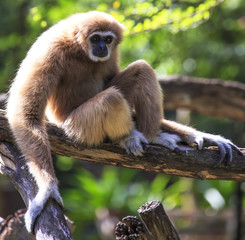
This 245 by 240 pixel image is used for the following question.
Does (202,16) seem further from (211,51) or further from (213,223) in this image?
(213,223)

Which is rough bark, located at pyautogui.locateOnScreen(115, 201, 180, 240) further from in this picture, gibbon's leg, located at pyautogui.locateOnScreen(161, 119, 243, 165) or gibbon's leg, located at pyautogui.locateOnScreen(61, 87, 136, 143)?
gibbon's leg, located at pyautogui.locateOnScreen(161, 119, 243, 165)

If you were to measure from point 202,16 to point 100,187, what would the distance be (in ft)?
22.3

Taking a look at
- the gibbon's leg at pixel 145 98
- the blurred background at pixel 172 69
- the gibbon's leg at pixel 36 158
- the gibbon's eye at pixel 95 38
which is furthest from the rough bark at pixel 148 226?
the blurred background at pixel 172 69

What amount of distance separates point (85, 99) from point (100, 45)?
0.79 meters

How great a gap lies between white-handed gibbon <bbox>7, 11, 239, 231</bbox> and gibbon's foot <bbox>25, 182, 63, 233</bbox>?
3 cm

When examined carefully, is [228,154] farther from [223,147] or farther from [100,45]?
Result: [100,45]

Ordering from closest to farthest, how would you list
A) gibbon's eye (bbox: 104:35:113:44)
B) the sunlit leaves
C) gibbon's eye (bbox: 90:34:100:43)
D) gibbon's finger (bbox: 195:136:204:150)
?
gibbon's finger (bbox: 195:136:204:150)
gibbon's eye (bbox: 90:34:100:43)
gibbon's eye (bbox: 104:35:113:44)
the sunlit leaves

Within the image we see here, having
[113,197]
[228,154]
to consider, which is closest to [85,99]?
[228,154]

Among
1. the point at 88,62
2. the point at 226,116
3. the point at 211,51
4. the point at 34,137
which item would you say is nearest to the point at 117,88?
the point at 88,62

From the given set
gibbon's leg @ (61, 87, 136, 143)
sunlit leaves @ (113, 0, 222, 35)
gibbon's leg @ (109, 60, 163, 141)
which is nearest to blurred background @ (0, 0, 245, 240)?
sunlit leaves @ (113, 0, 222, 35)

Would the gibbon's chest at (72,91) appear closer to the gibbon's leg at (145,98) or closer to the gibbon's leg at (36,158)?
the gibbon's leg at (145,98)

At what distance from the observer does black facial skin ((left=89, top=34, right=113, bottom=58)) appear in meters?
5.60

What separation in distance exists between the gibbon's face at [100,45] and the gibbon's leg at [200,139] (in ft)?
4.31

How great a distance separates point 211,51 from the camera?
10.1m
